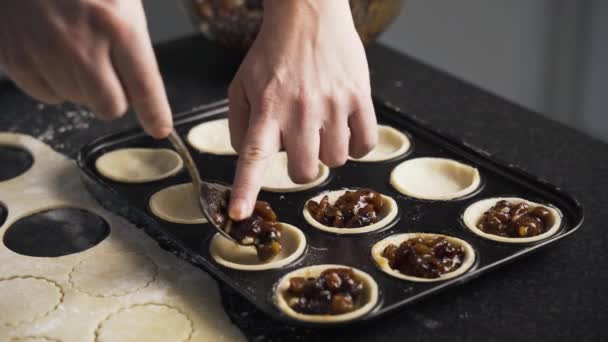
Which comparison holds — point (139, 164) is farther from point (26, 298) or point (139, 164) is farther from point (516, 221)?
point (516, 221)

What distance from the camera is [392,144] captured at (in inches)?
93.9

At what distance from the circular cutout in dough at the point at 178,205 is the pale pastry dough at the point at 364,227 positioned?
0.26 metres

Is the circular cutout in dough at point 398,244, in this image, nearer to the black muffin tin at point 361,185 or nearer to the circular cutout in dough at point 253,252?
the black muffin tin at point 361,185

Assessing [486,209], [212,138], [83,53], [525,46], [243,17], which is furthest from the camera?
[525,46]

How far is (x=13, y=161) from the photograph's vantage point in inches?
97.0

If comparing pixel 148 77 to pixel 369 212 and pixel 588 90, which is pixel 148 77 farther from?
pixel 588 90

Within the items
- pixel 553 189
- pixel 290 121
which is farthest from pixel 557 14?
pixel 290 121

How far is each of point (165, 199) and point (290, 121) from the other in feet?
1.45

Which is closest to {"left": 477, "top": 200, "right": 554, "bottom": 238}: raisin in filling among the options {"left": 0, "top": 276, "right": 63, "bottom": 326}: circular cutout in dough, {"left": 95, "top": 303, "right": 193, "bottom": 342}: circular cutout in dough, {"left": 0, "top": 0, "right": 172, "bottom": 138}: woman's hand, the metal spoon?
the metal spoon

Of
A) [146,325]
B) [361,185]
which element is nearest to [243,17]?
[361,185]

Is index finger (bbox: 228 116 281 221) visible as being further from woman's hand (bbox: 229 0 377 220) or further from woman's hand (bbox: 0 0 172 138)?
woman's hand (bbox: 0 0 172 138)

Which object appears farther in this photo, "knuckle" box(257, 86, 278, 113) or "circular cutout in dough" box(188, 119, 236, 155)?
"circular cutout in dough" box(188, 119, 236, 155)

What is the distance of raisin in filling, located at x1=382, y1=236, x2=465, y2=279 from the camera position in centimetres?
176

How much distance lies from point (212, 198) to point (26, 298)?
1.49ft
